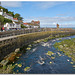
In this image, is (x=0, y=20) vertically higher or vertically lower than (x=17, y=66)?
higher

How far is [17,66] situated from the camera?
17828 millimetres

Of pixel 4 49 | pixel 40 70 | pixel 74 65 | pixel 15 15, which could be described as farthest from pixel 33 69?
pixel 15 15

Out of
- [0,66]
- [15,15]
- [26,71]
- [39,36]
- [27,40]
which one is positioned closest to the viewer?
[26,71]

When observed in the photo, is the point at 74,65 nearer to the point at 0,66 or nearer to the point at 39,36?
the point at 0,66

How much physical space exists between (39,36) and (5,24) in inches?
1337

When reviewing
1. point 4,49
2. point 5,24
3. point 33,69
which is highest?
point 5,24

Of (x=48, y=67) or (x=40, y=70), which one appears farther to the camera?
(x=48, y=67)

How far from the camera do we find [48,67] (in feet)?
57.4

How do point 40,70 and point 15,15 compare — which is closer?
point 40,70

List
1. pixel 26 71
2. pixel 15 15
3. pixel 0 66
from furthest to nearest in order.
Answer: pixel 15 15, pixel 0 66, pixel 26 71

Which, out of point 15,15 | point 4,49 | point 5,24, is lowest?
point 4,49

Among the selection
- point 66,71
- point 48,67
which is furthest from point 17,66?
point 66,71

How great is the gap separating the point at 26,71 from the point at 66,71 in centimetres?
805

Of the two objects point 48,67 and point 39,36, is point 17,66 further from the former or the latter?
point 39,36
